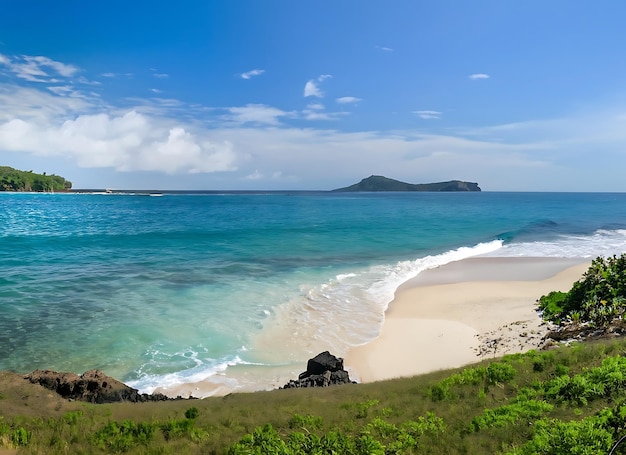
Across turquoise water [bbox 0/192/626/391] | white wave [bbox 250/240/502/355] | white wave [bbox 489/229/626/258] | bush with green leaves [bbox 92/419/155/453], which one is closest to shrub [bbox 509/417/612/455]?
bush with green leaves [bbox 92/419/155/453]

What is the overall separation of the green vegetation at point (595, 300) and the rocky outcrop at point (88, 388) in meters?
16.3

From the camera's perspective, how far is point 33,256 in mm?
35062

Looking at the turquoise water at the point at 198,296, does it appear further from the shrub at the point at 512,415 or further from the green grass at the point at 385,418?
the shrub at the point at 512,415

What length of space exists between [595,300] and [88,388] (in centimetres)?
1976

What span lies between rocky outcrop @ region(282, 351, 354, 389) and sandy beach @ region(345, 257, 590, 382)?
4.68ft

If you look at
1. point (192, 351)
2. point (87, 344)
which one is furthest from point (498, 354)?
point (87, 344)

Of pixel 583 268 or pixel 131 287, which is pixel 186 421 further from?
pixel 583 268

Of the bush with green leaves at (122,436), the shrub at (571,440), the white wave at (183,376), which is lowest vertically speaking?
the white wave at (183,376)

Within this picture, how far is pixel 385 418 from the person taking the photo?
27.4ft

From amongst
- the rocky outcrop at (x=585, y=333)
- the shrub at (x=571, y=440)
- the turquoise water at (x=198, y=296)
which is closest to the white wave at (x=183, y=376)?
the turquoise water at (x=198, y=296)

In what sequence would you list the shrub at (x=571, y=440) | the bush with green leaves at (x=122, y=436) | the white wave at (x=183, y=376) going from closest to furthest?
the shrub at (x=571, y=440) → the bush with green leaves at (x=122, y=436) → the white wave at (x=183, y=376)

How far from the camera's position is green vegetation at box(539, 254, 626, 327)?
1527 cm

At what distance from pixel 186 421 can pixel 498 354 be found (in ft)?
38.5

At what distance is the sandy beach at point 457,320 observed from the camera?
49.3ft
